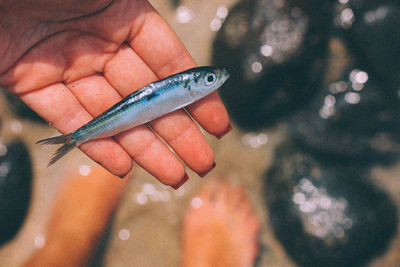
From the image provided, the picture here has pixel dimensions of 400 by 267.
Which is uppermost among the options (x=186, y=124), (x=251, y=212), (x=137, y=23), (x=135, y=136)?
(x=137, y=23)

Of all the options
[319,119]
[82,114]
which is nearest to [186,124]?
[82,114]

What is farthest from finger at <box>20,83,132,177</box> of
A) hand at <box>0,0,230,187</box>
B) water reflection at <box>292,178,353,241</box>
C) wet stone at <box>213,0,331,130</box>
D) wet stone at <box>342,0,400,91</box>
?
wet stone at <box>342,0,400,91</box>

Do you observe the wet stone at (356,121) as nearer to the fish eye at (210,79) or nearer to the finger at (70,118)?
the fish eye at (210,79)

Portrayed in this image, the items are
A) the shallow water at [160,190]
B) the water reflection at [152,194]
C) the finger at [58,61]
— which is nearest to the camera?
the finger at [58,61]

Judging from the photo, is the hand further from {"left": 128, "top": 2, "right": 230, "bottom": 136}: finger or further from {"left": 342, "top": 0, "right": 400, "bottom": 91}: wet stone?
{"left": 342, "top": 0, "right": 400, "bottom": 91}: wet stone

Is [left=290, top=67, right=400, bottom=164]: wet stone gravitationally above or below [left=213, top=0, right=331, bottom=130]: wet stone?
below

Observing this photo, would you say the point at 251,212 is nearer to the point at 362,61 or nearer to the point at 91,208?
the point at 91,208

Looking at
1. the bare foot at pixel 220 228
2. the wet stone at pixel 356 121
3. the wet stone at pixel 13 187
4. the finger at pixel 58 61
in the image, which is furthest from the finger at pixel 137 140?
the wet stone at pixel 356 121
